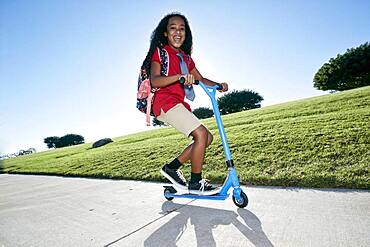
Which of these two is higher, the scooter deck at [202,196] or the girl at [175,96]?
the girl at [175,96]

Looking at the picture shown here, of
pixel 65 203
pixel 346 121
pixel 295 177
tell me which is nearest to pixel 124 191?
pixel 65 203

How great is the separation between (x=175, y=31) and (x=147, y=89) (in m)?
0.79

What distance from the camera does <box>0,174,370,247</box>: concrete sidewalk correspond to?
1800mm

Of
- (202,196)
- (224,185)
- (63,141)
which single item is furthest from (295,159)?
(63,141)

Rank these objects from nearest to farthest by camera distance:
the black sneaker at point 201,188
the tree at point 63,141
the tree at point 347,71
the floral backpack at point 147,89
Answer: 1. the black sneaker at point 201,188
2. the floral backpack at point 147,89
3. the tree at point 347,71
4. the tree at point 63,141

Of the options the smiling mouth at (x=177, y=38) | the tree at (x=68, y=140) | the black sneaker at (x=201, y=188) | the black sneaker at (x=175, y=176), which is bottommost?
the black sneaker at (x=201, y=188)

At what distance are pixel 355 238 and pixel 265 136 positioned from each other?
451 cm

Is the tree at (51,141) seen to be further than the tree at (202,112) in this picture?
Yes

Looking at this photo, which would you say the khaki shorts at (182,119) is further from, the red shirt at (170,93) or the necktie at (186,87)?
the necktie at (186,87)

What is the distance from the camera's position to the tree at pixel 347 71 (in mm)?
35500

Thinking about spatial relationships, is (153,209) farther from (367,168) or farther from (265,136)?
(265,136)

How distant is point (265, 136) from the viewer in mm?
6055

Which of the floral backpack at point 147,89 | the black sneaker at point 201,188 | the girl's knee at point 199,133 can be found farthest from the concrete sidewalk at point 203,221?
the floral backpack at point 147,89

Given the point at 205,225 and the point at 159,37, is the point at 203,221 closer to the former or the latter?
the point at 205,225
